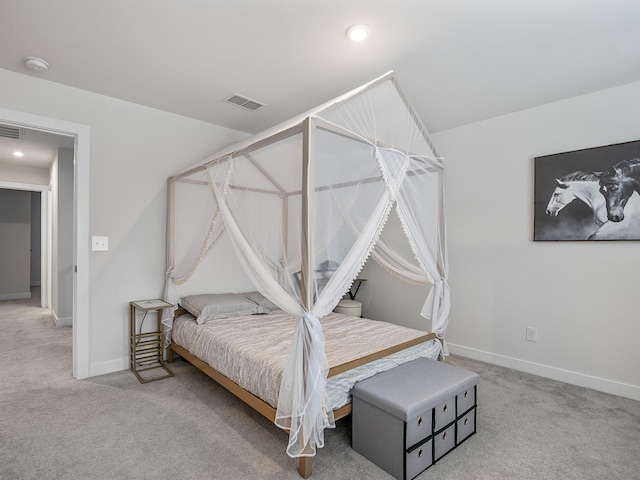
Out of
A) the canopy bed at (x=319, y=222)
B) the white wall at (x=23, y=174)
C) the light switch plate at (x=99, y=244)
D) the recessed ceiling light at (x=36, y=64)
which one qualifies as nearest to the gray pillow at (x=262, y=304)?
the canopy bed at (x=319, y=222)

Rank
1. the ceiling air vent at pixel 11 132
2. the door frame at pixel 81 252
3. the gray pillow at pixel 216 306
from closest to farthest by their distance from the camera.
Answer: the door frame at pixel 81 252, the gray pillow at pixel 216 306, the ceiling air vent at pixel 11 132

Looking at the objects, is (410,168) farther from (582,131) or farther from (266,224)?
(582,131)

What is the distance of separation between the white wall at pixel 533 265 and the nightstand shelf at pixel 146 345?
3050 millimetres

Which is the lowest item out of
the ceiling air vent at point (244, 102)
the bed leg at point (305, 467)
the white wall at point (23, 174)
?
the bed leg at point (305, 467)

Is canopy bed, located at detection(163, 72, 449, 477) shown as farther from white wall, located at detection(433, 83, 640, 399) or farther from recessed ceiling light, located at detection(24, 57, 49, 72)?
recessed ceiling light, located at detection(24, 57, 49, 72)

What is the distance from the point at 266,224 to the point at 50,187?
5.35 metres

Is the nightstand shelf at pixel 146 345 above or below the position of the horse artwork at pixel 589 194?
below

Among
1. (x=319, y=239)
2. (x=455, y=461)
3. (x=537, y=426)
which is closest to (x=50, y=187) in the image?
(x=319, y=239)

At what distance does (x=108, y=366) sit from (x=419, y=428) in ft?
9.26

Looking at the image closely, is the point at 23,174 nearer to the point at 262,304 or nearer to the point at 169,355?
the point at 169,355

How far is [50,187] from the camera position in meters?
5.83

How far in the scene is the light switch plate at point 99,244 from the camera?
10.3 ft

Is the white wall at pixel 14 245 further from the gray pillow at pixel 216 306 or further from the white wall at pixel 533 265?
the white wall at pixel 533 265

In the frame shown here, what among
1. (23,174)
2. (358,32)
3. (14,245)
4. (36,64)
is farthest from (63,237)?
(358,32)
